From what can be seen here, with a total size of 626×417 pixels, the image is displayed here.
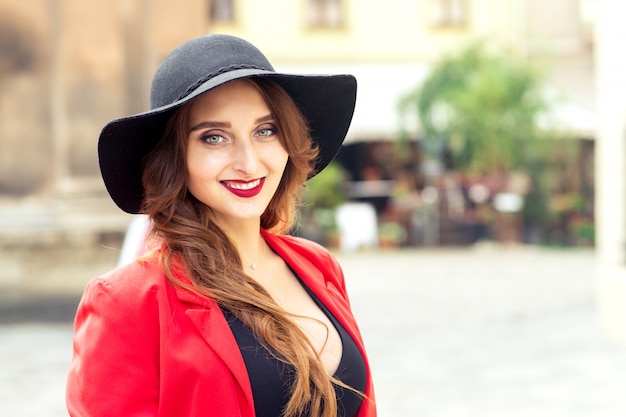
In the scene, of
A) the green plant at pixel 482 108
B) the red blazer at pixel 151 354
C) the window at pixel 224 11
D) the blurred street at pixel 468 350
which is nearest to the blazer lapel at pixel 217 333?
the red blazer at pixel 151 354

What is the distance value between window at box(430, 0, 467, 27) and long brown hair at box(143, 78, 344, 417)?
24142mm

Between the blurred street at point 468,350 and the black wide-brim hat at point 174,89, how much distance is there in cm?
468

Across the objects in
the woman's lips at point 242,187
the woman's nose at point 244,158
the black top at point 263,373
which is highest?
the woman's nose at point 244,158

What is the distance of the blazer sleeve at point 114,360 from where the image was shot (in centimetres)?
187

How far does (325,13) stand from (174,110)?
24.5m

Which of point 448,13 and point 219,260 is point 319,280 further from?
point 448,13

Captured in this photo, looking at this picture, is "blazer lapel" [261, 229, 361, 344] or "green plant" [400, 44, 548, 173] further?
"green plant" [400, 44, 548, 173]

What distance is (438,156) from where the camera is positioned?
22.9 meters

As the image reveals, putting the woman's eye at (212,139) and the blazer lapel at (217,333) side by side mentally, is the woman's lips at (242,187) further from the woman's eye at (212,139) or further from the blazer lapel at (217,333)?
the blazer lapel at (217,333)

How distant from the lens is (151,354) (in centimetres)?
191

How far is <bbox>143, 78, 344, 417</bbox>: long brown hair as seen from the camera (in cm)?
202

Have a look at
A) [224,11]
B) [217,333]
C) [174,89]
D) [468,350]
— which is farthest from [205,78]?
[224,11]

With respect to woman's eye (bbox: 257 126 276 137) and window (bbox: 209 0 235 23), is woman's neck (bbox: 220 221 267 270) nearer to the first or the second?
woman's eye (bbox: 257 126 276 137)


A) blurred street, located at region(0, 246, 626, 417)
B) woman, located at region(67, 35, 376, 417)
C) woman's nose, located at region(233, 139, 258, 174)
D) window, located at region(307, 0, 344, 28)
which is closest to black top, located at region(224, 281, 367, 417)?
woman, located at region(67, 35, 376, 417)
